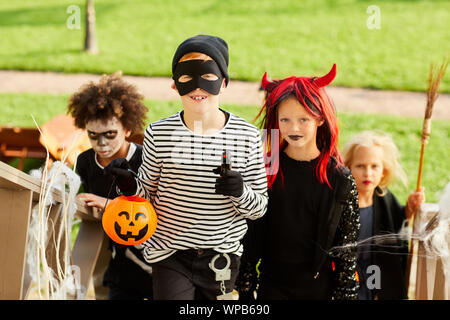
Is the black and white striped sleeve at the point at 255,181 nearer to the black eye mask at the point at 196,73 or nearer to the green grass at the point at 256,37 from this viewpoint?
the black eye mask at the point at 196,73

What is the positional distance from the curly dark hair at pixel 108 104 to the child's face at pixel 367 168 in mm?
1369

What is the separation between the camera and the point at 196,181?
8.61 feet

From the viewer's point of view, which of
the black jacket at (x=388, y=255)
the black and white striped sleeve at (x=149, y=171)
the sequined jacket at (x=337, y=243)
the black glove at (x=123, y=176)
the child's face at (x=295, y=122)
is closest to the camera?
the black glove at (x=123, y=176)

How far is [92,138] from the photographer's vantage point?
3.33 metres

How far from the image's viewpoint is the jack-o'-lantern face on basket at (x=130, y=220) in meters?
2.53

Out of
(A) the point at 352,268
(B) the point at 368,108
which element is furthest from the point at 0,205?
(B) the point at 368,108

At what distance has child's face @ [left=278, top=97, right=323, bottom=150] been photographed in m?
2.78

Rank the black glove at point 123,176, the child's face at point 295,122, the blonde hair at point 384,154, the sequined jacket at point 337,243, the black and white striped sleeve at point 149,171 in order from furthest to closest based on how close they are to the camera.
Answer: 1. the blonde hair at point 384,154
2. the sequined jacket at point 337,243
3. the child's face at point 295,122
4. the black and white striped sleeve at point 149,171
5. the black glove at point 123,176

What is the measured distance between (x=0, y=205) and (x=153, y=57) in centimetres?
769

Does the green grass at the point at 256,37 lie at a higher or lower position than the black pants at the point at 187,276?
higher

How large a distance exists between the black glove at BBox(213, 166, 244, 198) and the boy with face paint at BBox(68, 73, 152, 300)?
97 centimetres

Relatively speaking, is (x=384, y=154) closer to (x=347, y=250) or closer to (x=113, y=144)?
(x=347, y=250)

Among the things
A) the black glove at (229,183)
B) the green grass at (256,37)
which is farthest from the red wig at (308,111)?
the green grass at (256,37)
